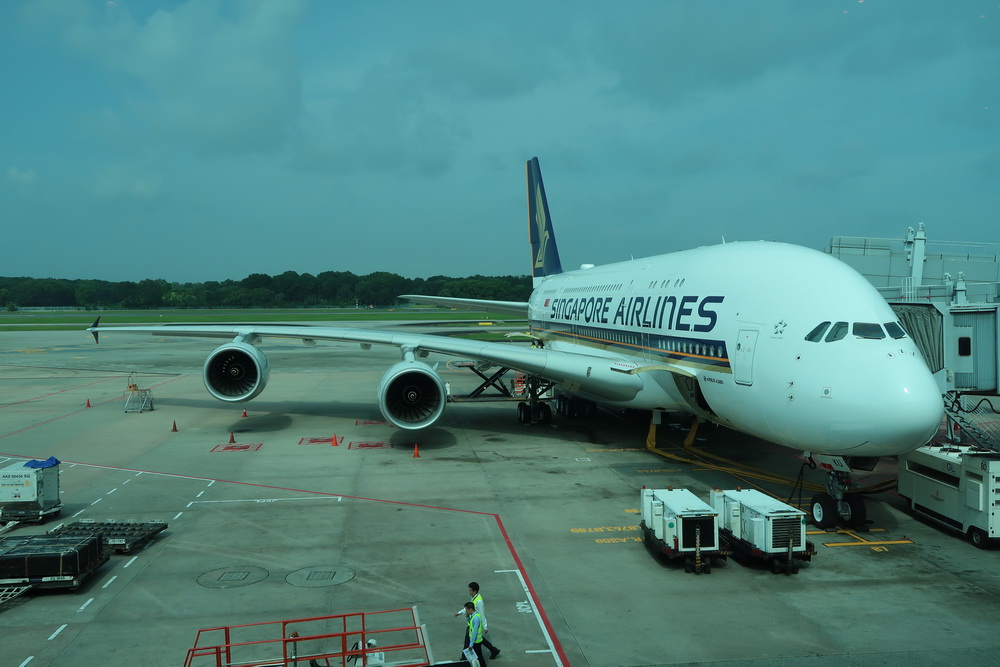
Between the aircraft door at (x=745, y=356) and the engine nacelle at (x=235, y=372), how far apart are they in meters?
14.8

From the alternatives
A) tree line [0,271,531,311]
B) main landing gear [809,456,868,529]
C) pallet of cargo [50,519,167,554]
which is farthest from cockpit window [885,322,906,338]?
tree line [0,271,531,311]

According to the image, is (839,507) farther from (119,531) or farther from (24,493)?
(24,493)

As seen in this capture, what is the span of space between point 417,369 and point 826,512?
36.1 feet

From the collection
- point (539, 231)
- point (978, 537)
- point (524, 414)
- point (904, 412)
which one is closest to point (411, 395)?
point (524, 414)

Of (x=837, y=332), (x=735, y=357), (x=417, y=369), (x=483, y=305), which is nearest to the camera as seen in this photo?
(x=837, y=332)

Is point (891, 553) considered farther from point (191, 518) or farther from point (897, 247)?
point (897, 247)

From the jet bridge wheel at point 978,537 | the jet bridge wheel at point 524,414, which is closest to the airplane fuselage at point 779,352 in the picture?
the jet bridge wheel at point 978,537

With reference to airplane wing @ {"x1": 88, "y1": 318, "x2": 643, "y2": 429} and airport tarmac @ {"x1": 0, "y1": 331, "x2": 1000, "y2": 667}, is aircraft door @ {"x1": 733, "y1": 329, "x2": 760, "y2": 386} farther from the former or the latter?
airplane wing @ {"x1": 88, "y1": 318, "x2": 643, "y2": 429}

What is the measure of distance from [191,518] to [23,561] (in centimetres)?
382

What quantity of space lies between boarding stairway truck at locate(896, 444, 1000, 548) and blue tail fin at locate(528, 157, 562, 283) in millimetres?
21638

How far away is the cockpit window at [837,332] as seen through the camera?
488 inches

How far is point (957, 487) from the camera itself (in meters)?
13.0

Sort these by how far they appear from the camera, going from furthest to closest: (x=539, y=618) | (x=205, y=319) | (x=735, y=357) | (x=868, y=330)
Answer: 1. (x=205, y=319)
2. (x=735, y=357)
3. (x=868, y=330)
4. (x=539, y=618)

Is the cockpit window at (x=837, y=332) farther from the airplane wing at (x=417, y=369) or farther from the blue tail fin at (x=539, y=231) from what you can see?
the blue tail fin at (x=539, y=231)
